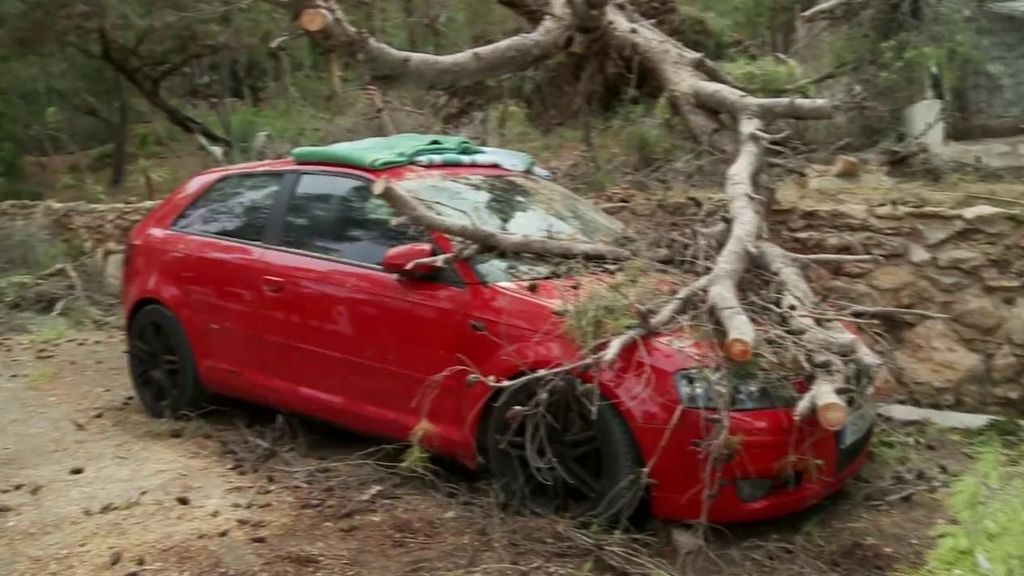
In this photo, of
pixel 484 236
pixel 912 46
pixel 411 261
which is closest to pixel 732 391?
pixel 484 236

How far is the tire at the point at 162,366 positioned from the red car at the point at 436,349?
1 cm

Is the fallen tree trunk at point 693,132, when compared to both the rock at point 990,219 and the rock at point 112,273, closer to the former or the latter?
the rock at point 990,219

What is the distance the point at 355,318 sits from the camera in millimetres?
5277

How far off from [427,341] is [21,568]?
1.99 m

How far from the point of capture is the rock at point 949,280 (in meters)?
6.56

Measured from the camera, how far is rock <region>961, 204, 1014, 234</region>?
642 cm

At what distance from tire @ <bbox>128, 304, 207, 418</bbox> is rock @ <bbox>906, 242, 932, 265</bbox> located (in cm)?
446

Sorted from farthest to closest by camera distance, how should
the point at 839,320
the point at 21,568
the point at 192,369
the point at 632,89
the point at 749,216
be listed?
the point at 632,89, the point at 192,369, the point at 749,216, the point at 839,320, the point at 21,568

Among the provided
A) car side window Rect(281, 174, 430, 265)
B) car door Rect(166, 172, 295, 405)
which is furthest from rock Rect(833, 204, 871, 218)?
car door Rect(166, 172, 295, 405)

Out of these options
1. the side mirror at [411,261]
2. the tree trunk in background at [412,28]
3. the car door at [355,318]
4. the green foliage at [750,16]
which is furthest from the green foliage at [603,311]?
the tree trunk in background at [412,28]

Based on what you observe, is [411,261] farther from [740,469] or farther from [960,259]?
[960,259]

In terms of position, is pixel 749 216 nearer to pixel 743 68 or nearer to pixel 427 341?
pixel 427 341

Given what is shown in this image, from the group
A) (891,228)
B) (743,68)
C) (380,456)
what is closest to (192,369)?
(380,456)

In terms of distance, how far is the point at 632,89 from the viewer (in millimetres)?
9477
